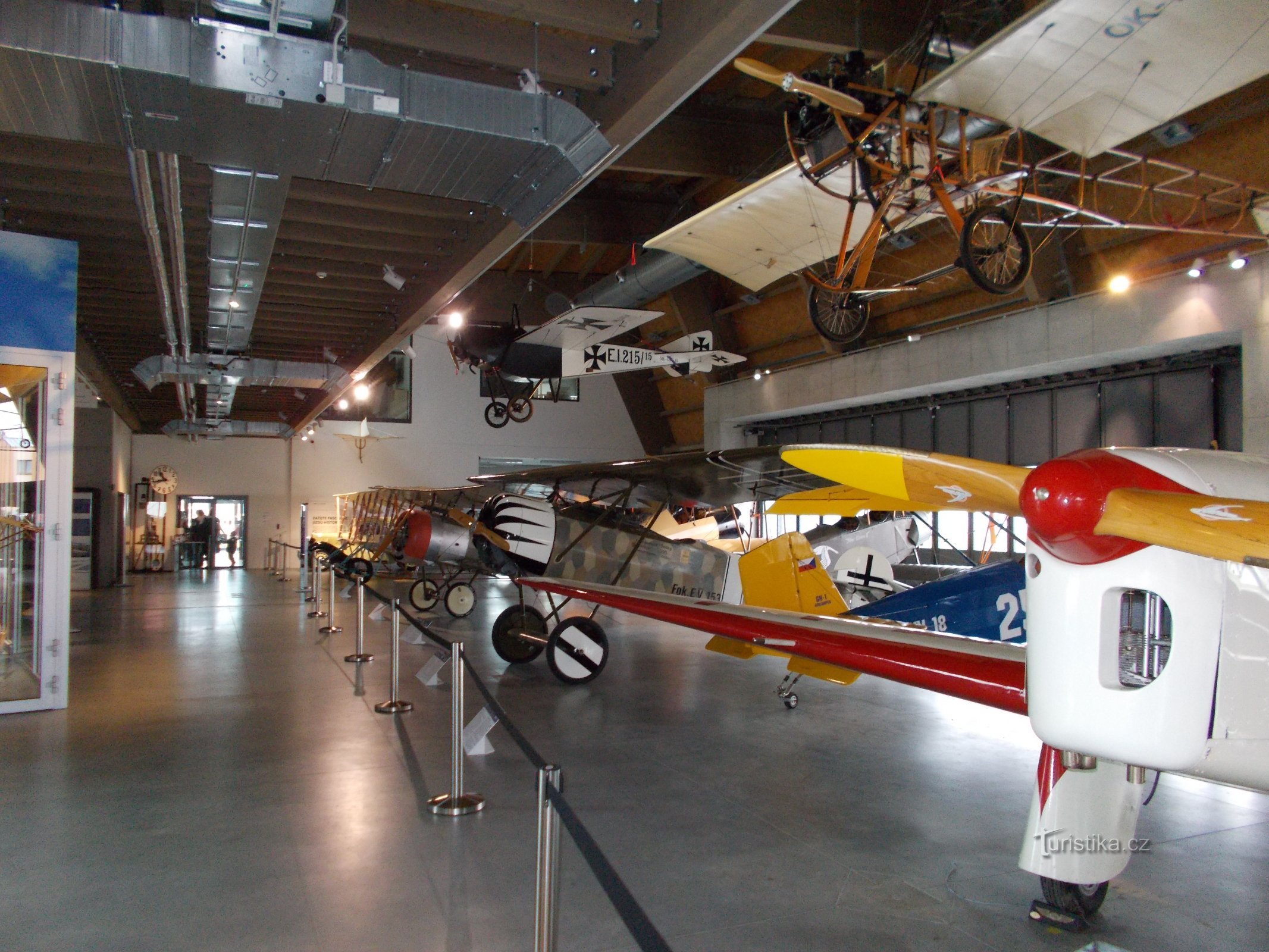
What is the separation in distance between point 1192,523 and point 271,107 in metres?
Result: 3.43

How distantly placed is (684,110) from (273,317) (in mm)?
5942

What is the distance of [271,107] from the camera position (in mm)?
3252

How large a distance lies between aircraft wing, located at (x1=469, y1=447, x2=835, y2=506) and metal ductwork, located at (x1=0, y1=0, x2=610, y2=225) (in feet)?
9.62

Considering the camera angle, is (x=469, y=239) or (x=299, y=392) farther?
(x=299, y=392)

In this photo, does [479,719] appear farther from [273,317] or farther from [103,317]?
[103,317]

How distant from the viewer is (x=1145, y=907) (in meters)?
2.94

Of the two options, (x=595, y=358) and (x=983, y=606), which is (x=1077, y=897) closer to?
(x=983, y=606)

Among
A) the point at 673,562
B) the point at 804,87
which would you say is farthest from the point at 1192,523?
the point at 673,562

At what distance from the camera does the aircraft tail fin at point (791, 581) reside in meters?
5.88

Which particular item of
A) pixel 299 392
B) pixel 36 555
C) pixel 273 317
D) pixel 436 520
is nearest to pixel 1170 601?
pixel 36 555

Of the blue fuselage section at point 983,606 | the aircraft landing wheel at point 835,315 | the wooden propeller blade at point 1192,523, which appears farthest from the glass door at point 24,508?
the aircraft landing wheel at point 835,315

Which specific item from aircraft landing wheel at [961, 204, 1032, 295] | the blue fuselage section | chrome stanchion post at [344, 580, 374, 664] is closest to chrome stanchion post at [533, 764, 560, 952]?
the blue fuselage section

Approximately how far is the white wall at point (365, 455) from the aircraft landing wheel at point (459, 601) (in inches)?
413

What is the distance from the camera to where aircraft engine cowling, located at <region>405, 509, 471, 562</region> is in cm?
972
